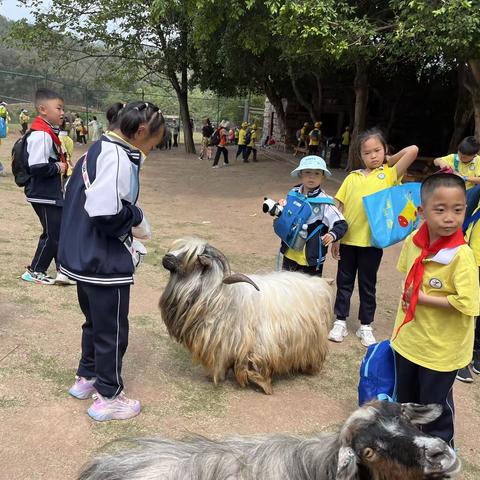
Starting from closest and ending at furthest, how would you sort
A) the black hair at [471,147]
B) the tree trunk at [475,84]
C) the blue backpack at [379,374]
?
1. the blue backpack at [379,374]
2. the black hair at [471,147]
3. the tree trunk at [475,84]

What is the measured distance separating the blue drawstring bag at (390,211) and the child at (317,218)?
0.26 meters

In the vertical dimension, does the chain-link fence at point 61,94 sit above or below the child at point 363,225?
above

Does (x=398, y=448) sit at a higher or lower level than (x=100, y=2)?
lower

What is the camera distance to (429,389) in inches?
111

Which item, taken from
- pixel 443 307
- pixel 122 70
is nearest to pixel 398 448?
pixel 443 307

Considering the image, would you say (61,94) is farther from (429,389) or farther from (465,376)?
(429,389)

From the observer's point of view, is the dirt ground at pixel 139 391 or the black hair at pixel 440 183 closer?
the black hair at pixel 440 183

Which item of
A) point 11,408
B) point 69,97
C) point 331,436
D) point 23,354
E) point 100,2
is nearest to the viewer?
point 331,436

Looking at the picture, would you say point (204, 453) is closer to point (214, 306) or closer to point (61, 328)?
point (214, 306)

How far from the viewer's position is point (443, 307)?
268 centimetres

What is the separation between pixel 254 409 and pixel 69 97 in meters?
31.2

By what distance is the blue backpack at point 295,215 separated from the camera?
4.36 meters

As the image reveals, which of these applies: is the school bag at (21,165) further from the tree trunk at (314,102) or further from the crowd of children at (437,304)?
the tree trunk at (314,102)

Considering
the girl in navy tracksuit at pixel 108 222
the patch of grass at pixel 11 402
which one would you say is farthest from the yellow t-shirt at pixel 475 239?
the patch of grass at pixel 11 402
